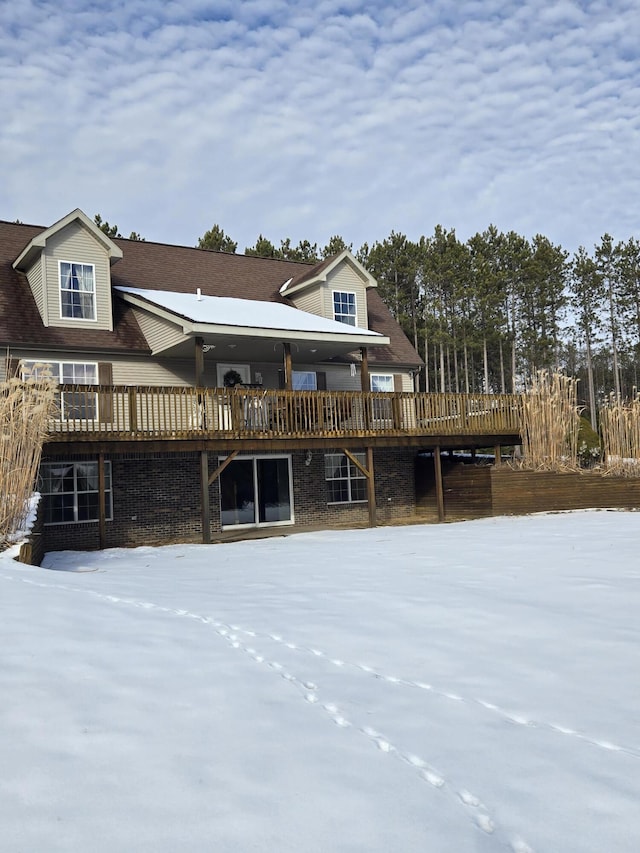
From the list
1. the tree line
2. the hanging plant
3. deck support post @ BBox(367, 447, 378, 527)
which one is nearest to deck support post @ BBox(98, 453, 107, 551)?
the hanging plant

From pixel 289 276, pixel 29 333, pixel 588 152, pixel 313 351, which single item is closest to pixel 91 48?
→ pixel 29 333

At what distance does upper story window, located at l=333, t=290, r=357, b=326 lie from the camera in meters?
20.2

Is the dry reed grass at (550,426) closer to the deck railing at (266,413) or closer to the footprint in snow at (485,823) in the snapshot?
the deck railing at (266,413)

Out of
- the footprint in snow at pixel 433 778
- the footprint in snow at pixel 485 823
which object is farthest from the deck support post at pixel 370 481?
the footprint in snow at pixel 485 823

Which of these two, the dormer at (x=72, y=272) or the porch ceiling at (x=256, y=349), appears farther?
the dormer at (x=72, y=272)

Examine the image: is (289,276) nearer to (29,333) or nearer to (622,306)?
(29,333)

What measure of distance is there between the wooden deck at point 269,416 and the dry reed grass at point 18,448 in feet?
11.6

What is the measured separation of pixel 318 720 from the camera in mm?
3363

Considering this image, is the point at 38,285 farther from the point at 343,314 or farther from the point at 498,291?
the point at 498,291

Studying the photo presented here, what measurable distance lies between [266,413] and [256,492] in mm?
3133

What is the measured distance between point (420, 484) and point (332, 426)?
4509 mm

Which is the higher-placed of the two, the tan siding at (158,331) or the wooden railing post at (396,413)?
the tan siding at (158,331)

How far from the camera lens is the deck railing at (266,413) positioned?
13883 mm

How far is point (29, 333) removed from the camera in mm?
15703
